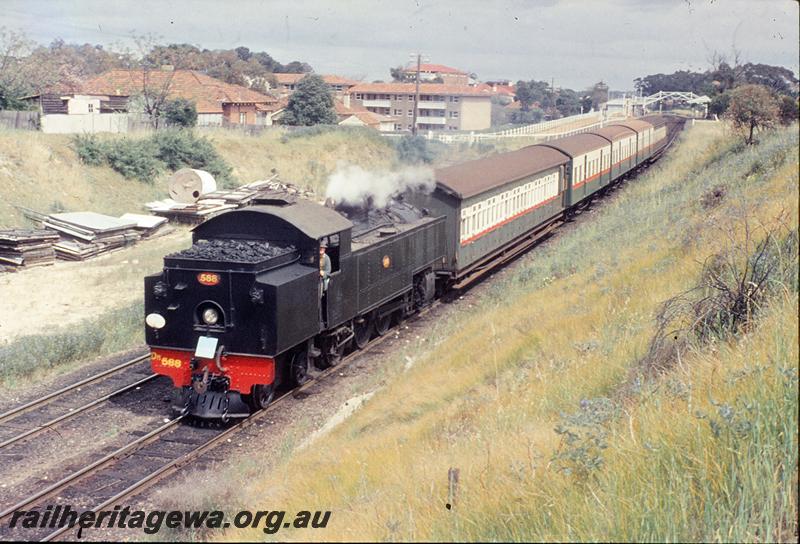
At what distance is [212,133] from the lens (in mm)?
46875

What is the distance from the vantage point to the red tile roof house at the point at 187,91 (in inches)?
2238

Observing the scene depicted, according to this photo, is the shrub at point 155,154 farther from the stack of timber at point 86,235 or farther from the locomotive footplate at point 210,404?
the locomotive footplate at point 210,404

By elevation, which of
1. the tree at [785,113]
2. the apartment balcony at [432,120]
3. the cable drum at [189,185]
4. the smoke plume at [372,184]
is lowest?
the cable drum at [189,185]

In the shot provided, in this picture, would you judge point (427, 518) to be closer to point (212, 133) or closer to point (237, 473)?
point (237, 473)

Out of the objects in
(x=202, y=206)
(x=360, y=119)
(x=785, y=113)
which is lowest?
(x=202, y=206)

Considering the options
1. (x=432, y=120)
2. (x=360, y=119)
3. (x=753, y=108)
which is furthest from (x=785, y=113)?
(x=432, y=120)

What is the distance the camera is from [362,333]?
1569 cm

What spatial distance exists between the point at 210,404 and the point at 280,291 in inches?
80.4

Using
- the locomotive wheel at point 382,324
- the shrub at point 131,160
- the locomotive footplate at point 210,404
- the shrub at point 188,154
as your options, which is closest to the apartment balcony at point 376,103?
the shrub at point 188,154

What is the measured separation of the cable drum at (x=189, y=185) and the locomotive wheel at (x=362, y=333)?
20.8 metres

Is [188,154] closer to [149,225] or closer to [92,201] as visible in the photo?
[92,201]

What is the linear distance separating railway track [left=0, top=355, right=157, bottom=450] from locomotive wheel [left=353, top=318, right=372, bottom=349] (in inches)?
145

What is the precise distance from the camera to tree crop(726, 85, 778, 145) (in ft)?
102

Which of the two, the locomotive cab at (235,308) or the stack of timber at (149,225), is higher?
the locomotive cab at (235,308)
